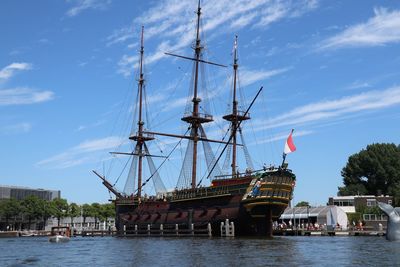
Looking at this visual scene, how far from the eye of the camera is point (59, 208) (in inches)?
6033

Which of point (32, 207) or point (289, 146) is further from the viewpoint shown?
point (32, 207)

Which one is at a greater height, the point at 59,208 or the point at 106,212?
the point at 59,208

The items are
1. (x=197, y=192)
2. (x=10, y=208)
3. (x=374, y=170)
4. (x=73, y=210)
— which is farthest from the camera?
(x=73, y=210)

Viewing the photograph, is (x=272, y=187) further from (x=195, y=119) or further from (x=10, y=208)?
(x=10, y=208)

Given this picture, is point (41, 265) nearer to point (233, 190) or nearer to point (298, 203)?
point (233, 190)

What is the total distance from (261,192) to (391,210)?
1791 cm

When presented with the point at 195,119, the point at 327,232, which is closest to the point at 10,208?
the point at 195,119

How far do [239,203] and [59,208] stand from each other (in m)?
98.4

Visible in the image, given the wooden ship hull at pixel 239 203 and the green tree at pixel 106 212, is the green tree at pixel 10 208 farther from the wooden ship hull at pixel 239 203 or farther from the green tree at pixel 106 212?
the wooden ship hull at pixel 239 203

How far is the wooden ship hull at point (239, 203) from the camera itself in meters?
65.3

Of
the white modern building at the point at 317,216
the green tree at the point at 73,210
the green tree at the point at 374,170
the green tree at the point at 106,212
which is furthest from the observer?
the green tree at the point at 106,212

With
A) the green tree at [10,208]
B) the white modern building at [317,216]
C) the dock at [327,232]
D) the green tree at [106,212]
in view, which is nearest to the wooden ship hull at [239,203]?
the dock at [327,232]

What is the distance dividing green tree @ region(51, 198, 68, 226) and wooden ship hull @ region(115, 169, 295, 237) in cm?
7986

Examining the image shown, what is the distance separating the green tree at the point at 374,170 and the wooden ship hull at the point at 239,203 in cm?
6566
